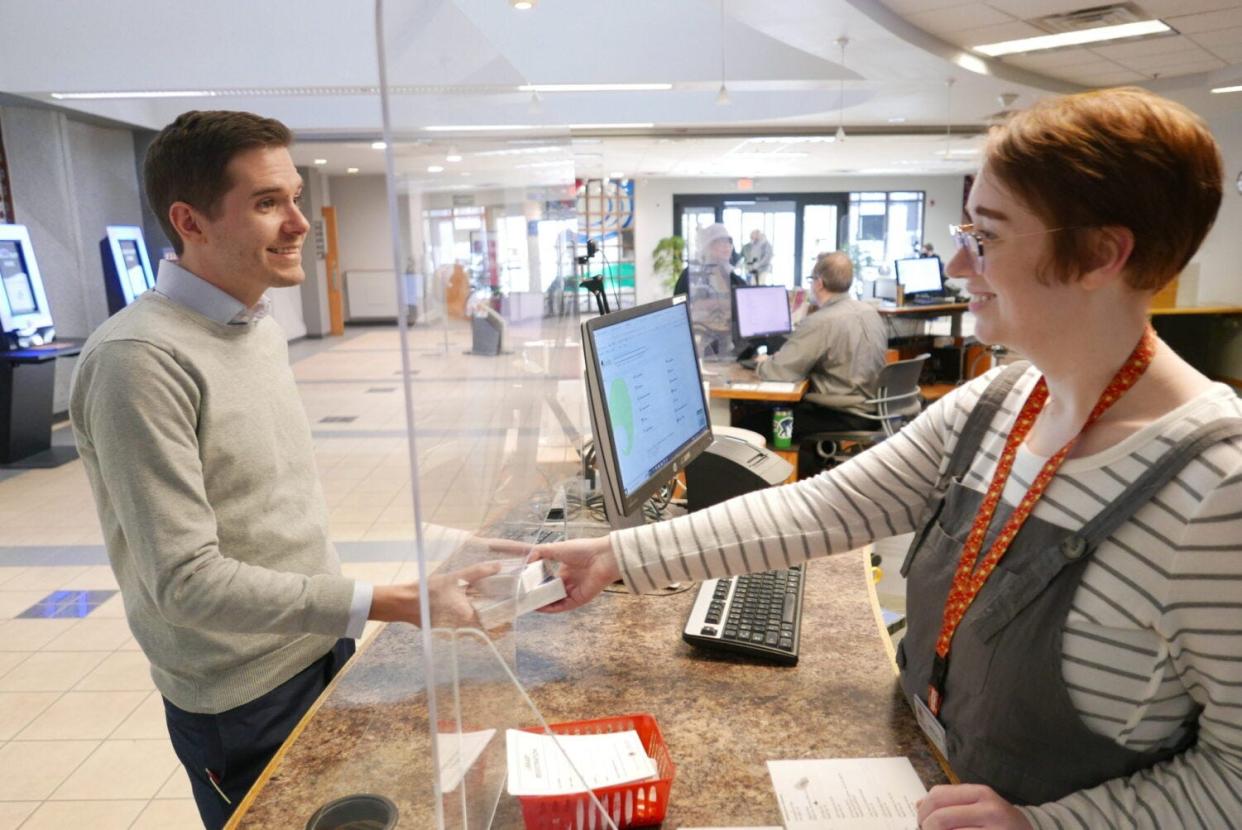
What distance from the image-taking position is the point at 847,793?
0.98m

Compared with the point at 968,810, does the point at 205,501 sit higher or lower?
higher

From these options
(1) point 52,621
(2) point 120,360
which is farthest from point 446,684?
(1) point 52,621

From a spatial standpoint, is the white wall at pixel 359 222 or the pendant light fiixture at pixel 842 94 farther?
the white wall at pixel 359 222

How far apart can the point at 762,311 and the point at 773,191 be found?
12.3 metres

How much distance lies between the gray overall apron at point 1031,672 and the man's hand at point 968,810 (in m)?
0.05

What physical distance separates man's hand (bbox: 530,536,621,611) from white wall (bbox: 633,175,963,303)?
15.5 metres

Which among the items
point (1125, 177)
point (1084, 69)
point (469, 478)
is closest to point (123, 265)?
point (469, 478)

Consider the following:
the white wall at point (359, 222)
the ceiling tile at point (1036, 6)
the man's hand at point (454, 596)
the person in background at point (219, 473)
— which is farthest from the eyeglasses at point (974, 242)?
the white wall at point (359, 222)

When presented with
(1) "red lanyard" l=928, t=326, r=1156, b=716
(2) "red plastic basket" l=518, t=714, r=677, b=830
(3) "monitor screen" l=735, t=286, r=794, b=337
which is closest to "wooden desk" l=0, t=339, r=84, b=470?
(3) "monitor screen" l=735, t=286, r=794, b=337

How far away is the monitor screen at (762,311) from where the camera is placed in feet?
17.7

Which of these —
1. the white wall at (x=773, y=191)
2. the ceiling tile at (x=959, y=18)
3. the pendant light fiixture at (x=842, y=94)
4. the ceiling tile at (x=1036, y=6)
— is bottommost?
the white wall at (x=773, y=191)

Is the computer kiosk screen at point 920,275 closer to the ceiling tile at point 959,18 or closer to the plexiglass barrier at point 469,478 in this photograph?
the ceiling tile at point 959,18

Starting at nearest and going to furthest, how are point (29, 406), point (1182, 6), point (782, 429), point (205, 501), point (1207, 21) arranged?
point (205, 501)
point (782, 429)
point (1182, 6)
point (1207, 21)
point (29, 406)

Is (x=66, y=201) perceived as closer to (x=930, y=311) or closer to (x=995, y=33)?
(x=930, y=311)
